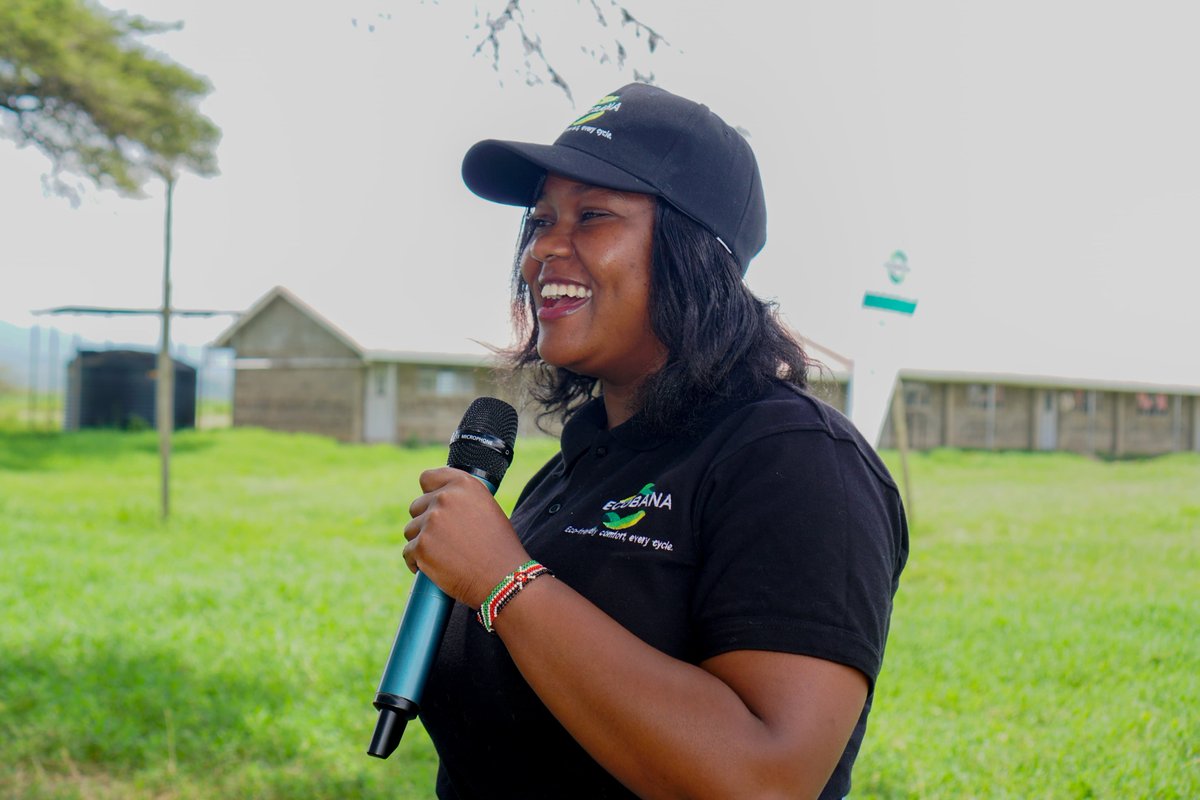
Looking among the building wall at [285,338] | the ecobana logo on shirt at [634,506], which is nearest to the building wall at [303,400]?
the building wall at [285,338]

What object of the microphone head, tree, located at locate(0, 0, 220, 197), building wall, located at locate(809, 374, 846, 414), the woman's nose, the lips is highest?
tree, located at locate(0, 0, 220, 197)

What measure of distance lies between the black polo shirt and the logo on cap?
1.74ft

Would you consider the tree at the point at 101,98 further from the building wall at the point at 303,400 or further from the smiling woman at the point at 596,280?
the smiling woman at the point at 596,280

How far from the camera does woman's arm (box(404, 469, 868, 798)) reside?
4.36 feet

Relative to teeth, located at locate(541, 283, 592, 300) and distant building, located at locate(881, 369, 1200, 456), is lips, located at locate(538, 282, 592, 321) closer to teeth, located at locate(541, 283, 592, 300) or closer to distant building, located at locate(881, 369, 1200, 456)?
teeth, located at locate(541, 283, 592, 300)

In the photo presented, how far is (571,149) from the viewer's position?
1.79 m

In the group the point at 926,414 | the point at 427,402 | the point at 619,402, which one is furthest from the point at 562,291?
the point at 926,414

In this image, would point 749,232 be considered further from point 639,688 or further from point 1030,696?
point 1030,696

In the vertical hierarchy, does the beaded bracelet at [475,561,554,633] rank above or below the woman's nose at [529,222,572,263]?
below

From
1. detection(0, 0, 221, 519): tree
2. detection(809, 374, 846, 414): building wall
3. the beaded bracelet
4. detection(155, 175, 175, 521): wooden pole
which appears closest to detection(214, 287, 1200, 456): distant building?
detection(0, 0, 221, 519): tree

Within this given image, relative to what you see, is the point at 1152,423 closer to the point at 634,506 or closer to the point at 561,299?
the point at 561,299

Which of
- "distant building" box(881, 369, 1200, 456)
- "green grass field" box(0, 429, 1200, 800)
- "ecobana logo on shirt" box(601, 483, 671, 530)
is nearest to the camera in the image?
"ecobana logo on shirt" box(601, 483, 671, 530)

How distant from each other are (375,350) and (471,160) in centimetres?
2131

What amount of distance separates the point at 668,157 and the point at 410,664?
913 mm
